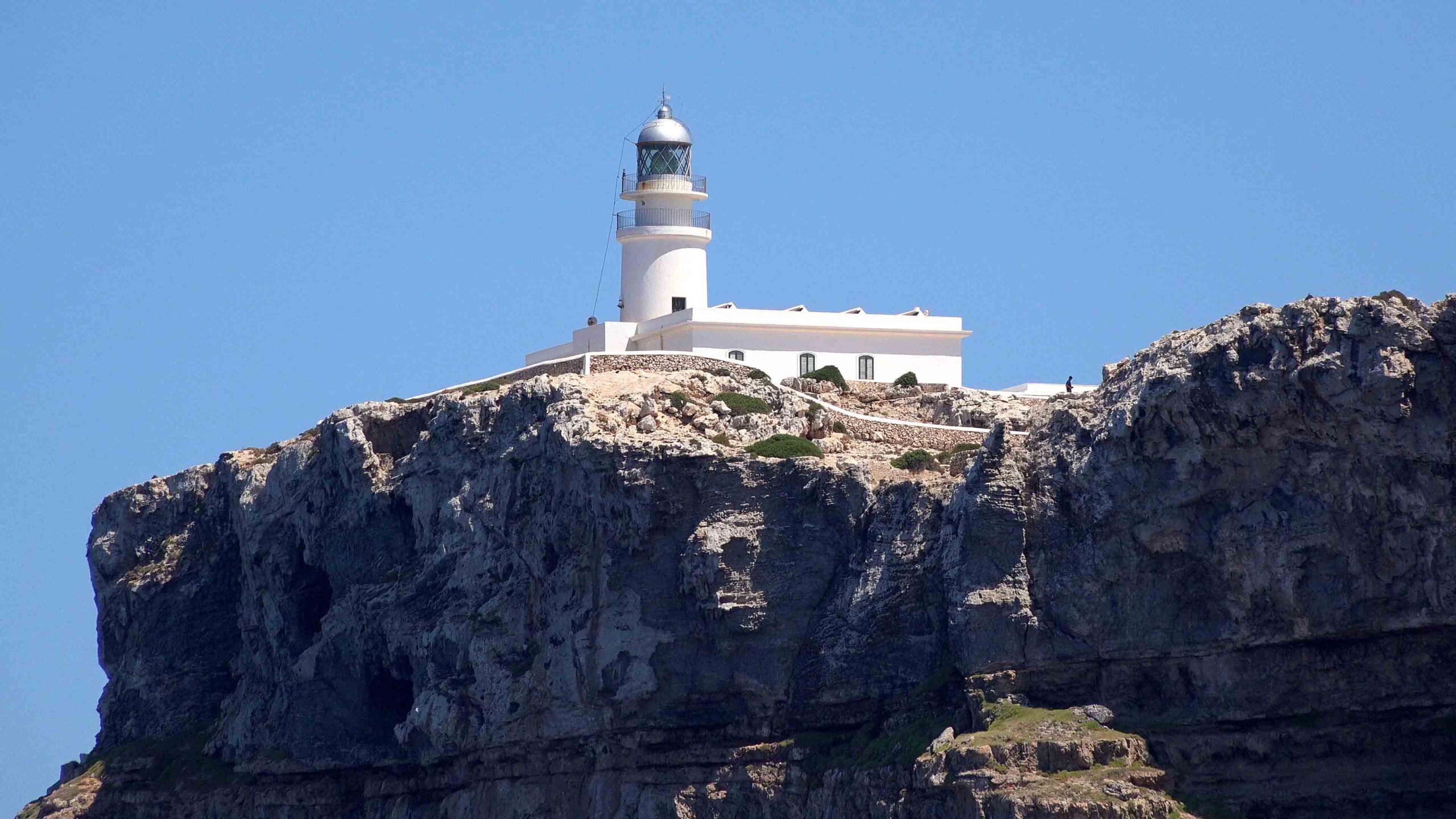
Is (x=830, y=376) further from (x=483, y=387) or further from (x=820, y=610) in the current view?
(x=820, y=610)

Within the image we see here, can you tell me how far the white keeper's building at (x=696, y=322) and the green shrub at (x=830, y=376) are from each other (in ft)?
6.36

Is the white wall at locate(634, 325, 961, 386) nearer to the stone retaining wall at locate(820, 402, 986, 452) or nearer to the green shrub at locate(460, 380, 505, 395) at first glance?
the green shrub at locate(460, 380, 505, 395)

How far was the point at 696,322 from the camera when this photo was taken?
8694cm

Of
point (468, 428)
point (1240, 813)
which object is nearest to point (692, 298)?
point (468, 428)

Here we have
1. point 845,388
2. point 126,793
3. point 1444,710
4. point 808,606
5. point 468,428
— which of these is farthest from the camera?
point 126,793

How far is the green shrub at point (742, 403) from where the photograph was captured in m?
76.1

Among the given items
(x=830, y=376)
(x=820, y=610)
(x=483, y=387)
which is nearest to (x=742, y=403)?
(x=820, y=610)

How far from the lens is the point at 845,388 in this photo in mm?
84438

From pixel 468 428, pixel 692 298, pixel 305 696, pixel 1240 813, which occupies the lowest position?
pixel 1240 813

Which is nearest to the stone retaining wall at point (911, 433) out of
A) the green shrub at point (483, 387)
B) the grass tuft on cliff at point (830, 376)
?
the grass tuft on cliff at point (830, 376)

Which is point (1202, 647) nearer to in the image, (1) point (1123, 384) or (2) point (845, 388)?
(1) point (1123, 384)

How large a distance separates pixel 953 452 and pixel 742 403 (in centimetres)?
622

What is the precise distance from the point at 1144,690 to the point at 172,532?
136 feet

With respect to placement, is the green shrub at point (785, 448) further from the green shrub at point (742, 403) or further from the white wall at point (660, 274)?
the white wall at point (660, 274)
